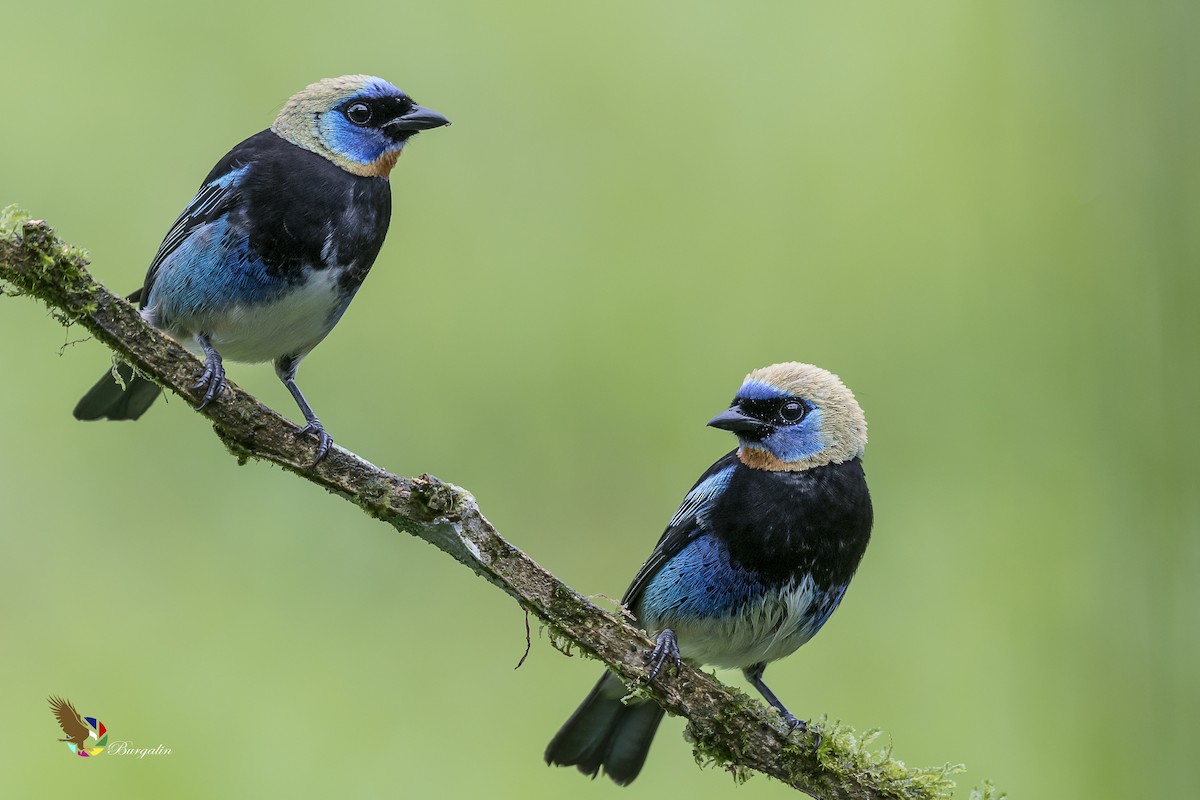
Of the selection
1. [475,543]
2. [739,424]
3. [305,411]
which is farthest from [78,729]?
[739,424]

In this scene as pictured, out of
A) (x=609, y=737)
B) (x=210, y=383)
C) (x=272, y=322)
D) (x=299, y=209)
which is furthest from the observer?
(x=609, y=737)

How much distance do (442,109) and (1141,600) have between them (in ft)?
13.7

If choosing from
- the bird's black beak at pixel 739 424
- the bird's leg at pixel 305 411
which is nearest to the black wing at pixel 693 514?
the bird's black beak at pixel 739 424

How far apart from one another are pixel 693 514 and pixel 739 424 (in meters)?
0.36

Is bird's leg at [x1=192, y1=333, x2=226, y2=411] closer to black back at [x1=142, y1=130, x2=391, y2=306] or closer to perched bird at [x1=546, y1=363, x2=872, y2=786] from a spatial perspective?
black back at [x1=142, y1=130, x2=391, y2=306]

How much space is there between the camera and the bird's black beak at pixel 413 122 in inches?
152

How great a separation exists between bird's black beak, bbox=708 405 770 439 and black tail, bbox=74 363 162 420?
189cm

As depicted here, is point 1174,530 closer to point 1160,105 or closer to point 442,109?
point 1160,105

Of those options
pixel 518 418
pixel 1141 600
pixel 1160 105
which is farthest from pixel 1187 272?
pixel 518 418

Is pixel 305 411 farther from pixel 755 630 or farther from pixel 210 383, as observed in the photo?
pixel 755 630

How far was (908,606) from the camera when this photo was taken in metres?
6.33

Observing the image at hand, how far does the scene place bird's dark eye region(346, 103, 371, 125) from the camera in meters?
3.89

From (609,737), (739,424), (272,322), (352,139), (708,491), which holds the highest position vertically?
(352,139)

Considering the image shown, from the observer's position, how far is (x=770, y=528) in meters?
3.71
